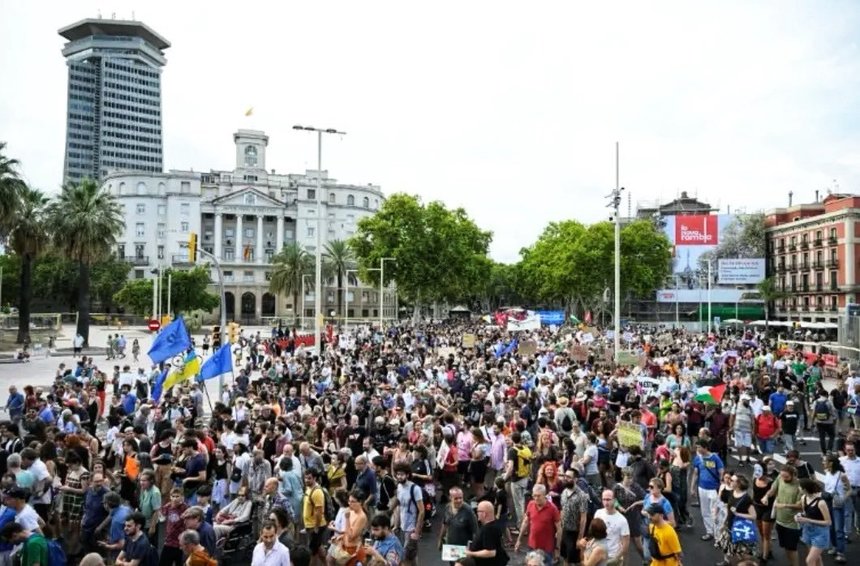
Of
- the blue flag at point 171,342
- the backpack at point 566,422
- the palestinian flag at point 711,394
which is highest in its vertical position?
the blue flag at point 171,342

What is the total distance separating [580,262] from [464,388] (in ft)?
164

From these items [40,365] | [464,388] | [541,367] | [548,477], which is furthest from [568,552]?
[40,365]

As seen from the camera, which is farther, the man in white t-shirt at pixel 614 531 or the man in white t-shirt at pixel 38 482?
the man in white t-shirt at pixel 38 482

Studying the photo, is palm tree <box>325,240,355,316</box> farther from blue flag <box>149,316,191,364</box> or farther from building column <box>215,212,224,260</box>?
blue flag <box>149,316,191,364</box>

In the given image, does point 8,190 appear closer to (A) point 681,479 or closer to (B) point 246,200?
(A) point 681,479

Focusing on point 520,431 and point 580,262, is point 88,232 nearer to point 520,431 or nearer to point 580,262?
point 520,431

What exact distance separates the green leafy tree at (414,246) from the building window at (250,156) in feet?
177

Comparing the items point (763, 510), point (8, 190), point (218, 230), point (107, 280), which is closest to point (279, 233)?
point (218, 230)

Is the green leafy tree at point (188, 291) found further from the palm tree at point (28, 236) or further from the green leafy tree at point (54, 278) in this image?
the palm tree at point (28, 236)

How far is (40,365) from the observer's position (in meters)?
33.1

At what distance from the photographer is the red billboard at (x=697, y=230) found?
79.0m

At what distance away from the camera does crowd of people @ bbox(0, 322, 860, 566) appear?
7059 millimetres

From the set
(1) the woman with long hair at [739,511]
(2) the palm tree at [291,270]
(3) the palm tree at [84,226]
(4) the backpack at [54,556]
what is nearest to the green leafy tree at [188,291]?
(2) the palm tree at [291,270]

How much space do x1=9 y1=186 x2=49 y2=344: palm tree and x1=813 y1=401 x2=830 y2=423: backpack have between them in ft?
131
